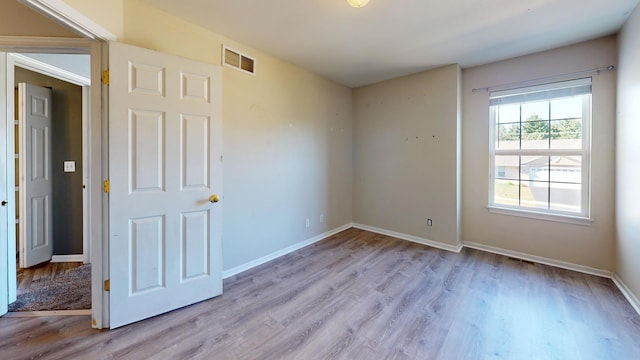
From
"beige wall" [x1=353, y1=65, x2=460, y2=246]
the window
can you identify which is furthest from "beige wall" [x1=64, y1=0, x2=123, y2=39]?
the window

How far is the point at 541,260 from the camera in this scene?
3.05m

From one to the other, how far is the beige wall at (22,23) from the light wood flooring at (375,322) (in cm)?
214

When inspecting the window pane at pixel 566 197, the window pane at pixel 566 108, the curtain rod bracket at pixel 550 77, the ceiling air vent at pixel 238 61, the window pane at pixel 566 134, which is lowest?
the window pane at pixel 566 197

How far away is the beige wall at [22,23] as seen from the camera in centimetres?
175

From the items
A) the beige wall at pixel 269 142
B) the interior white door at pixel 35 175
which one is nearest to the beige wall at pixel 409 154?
the beige wall at pixel 269 142

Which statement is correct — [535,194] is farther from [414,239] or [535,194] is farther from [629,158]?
[414,239]

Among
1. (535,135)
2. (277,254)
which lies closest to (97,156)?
(277,254)

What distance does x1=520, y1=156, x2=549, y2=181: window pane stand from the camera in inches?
121

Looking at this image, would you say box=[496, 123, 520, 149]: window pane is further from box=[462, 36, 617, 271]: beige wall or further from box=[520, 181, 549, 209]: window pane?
box=[520, 181, 549, 209]: window pane

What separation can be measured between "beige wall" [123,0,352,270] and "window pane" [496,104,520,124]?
89.2 inches

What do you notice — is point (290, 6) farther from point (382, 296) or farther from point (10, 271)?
point (10, 271)

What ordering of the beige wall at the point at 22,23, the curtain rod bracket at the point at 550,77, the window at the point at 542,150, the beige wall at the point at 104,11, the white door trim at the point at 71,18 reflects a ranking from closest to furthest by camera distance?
1. the white door trim at the point at 71,18
2. the beige wall at the point at 104,11
3. the beige wall at the point at 22,23
4. the curtain rod bracket at the point at 550,77
5. the window at the point at 542,150

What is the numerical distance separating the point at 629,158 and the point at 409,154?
7.06 ft

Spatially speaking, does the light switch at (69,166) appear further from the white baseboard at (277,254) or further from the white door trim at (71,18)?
the white baseboard at (277,254)
